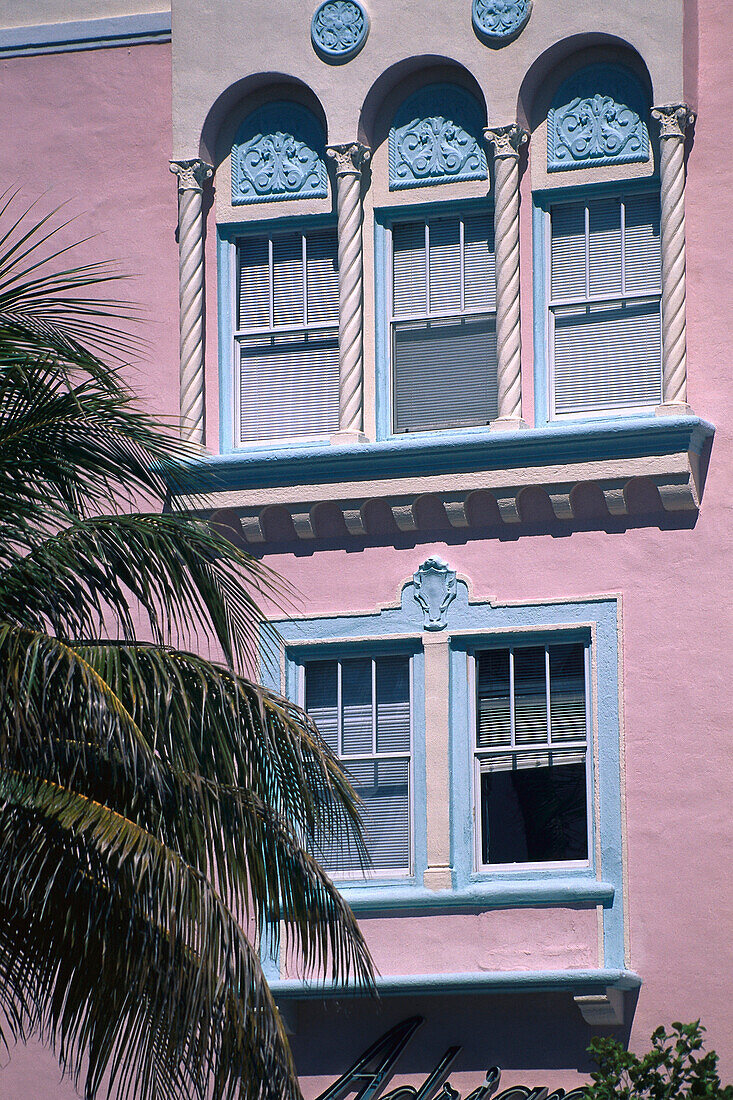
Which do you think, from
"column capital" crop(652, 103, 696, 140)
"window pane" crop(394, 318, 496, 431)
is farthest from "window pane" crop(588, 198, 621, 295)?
"window pane" crop(394, 318, 496, 431)

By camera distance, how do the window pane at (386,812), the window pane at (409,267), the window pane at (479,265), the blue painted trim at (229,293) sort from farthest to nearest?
1. the blue painted trim at (229,293)
2. the window pane at (409,267)
3. the window pane at (479,265)
4. the window pane at (386,812)

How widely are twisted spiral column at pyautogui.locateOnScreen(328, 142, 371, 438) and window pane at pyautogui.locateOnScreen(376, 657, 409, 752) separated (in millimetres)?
2028

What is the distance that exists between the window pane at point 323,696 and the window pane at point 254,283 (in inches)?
126

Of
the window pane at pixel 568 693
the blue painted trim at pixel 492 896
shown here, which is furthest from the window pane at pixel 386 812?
the window pane at pixel 568 693

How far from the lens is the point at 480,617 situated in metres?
16.8

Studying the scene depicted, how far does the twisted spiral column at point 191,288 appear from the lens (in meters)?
17.8

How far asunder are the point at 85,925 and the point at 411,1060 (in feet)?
19.5

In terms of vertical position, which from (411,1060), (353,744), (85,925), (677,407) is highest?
(677,407)

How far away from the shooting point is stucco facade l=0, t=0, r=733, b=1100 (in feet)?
52.3

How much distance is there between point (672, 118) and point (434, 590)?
14.4 feet

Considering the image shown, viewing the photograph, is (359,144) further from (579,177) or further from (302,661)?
(302,661)

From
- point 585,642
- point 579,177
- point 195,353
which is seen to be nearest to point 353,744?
point 585,642

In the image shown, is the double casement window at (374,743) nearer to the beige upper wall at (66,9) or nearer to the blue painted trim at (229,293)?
the blue painted trim at (229,293)

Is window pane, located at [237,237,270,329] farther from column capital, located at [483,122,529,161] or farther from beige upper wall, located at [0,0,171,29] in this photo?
beige upper wall, located at [0,0,171,29]
